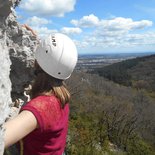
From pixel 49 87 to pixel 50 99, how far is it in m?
0.12

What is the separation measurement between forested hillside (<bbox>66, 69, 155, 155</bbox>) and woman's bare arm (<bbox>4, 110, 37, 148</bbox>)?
1937 cm

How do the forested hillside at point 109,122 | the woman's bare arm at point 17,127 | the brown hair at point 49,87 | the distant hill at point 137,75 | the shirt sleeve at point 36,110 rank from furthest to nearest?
the distant hill at point 137,75
the forested hillside at point 109,122
the brown hair at point 49,87
the shirt sleeve at point 36,110
the woman's bare arm at point 17,127

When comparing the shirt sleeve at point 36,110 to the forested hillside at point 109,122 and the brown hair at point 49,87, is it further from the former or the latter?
the forested hillside at point 109,122

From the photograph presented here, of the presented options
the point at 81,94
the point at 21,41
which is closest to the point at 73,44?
the point at 21,41

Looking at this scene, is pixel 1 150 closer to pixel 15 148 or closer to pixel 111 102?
pixel 15 148

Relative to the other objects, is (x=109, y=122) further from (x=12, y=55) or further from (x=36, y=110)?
(x=36, y=110)

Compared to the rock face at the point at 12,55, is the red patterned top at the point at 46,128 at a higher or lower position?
lower

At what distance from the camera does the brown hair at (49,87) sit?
2859 millimetres

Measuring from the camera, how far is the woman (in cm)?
271

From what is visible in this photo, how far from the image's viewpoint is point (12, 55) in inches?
141

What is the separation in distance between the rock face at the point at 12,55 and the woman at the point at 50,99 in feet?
0.72

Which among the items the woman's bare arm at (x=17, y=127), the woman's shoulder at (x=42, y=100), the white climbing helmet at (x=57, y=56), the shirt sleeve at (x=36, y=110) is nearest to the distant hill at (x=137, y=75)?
the white climbing helmet at (x=57, y=56)

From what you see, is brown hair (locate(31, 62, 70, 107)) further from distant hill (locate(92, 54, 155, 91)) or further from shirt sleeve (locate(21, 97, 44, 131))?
distant hill (locate(92, 54, 155, 91))

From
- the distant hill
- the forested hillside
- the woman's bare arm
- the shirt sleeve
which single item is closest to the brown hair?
the shirt sleeve
